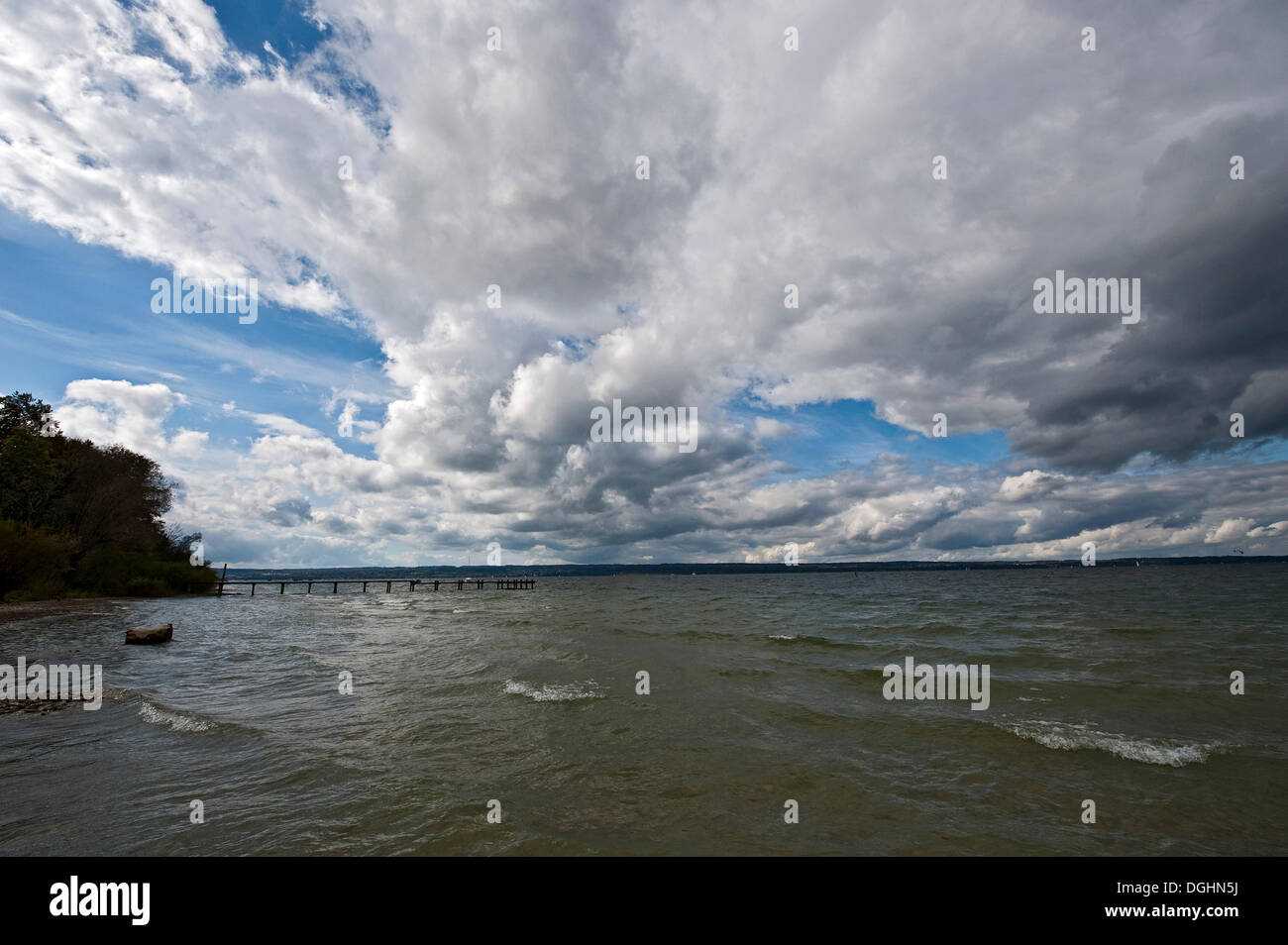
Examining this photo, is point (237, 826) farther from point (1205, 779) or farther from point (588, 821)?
point (1205, 779)

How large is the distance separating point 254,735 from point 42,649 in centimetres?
1736

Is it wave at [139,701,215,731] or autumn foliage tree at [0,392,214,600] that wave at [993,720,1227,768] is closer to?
wave at [139,701,215,731]

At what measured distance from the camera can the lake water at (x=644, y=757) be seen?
691cm

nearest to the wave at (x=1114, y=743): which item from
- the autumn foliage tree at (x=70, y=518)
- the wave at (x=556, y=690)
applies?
the wave at (x=556, y=690)

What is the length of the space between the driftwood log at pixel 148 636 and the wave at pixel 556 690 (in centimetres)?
1910

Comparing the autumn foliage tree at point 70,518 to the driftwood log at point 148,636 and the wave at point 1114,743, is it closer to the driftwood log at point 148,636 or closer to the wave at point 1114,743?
the driftwood log at point 148,636

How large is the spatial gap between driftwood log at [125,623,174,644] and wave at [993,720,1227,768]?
32.5 m

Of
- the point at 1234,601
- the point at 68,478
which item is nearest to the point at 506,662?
the point at 68,478

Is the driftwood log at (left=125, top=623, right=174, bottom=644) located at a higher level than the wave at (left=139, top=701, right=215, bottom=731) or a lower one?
lower

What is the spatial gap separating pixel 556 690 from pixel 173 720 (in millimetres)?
8858

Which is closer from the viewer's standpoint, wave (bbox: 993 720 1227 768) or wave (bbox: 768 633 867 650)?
wave (bbox: 993 720 1227 768)

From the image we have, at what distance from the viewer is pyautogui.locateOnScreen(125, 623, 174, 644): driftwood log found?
23281 mm

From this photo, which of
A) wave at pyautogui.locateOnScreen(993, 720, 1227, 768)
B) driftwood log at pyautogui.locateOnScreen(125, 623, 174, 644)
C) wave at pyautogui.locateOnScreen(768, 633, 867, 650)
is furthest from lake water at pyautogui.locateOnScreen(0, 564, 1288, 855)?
wave at pyautogui.locateOnScreen(768, 633, 867, 650)
